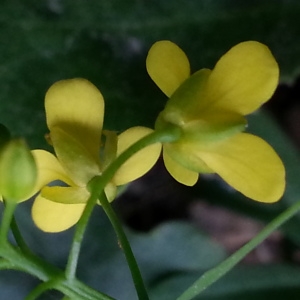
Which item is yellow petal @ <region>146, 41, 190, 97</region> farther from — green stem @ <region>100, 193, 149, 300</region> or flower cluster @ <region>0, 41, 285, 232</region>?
green stem @ <region>100, 193, 149, 300</region>

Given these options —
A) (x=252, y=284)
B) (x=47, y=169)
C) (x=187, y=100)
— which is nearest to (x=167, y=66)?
(x=187, y=100)

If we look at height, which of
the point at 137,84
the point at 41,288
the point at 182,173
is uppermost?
the point at 137,84

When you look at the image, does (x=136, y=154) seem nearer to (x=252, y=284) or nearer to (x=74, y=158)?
(x=74, y=158)

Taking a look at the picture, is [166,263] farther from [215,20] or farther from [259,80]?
[259,80]

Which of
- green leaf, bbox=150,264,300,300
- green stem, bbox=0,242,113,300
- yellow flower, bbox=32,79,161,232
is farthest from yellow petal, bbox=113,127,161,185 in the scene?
green leaf, bbox=150,264,300,300

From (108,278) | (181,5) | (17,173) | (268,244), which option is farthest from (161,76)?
(268,244)

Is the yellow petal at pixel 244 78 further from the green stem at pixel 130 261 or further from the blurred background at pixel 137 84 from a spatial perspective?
the blurred background at pixel 137 84
